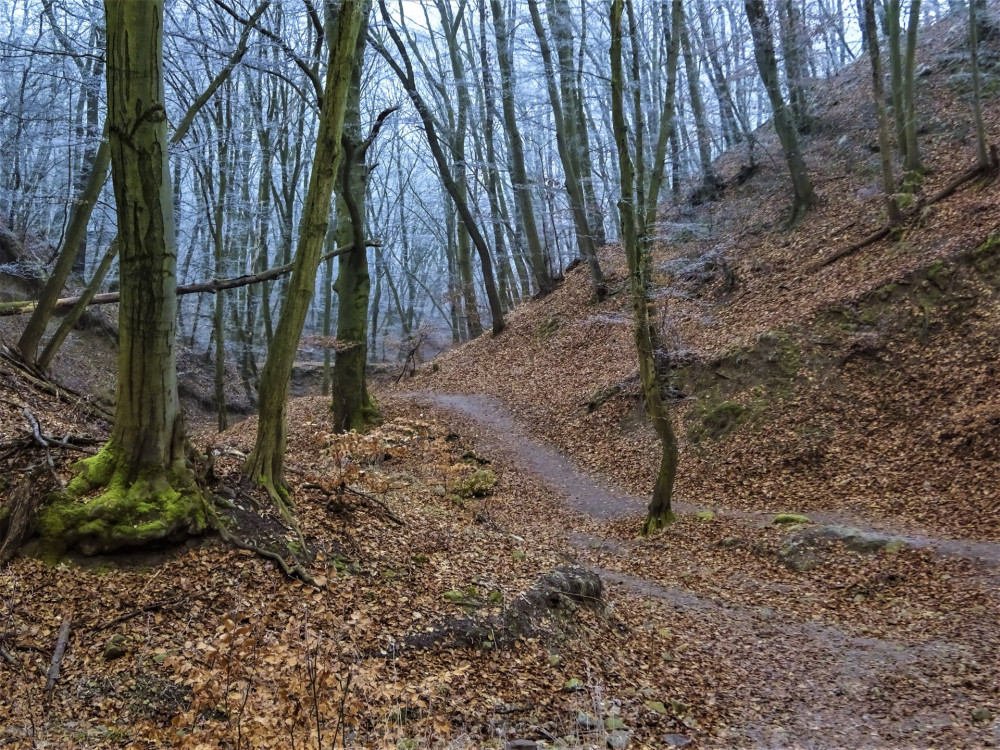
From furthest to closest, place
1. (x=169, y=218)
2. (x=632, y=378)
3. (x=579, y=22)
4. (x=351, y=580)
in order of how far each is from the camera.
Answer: (x=579, y=22) < (x=632, y=378) < (x=351, y=580) < (x=169, y=218)

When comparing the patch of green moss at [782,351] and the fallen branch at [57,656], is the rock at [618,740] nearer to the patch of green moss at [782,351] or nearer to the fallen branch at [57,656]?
the fallen branch at [57,656]

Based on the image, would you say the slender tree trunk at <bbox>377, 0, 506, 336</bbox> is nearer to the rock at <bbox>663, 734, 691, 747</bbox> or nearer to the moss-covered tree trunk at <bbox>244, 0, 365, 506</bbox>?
the moss-covered tree trunk at <bbox>244, 0, 365, 506</bbox>

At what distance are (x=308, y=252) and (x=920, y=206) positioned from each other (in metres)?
14.3

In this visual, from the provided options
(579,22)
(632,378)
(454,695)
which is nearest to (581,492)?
(632,378)

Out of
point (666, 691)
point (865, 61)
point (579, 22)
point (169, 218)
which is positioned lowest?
point (666, 691)

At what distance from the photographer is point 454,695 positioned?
172 inches

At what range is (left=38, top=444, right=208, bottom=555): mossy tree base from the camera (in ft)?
15.5

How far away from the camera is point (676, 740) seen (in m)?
4.50

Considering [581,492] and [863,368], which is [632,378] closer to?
[581,492]

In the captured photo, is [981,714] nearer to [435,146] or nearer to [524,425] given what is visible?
[524,425]

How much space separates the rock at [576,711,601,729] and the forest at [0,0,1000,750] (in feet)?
0.07

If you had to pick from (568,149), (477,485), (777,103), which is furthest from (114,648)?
(568,149)

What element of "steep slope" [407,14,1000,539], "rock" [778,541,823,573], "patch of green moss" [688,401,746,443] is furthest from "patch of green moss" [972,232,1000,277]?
"rock" [778,541,823,573]

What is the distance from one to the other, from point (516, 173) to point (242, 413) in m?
13.4
